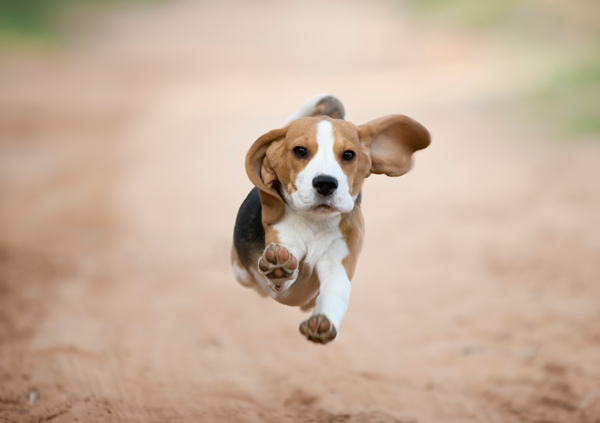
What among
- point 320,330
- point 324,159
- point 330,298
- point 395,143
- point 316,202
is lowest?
point 320,330

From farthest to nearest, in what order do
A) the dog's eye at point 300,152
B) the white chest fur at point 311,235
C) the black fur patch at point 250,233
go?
1. the black fur patch at point 250,233
2. the white chest fur at point 311,235
3. the dog's eye at point 300,152

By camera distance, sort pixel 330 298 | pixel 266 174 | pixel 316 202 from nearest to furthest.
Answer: pixel 316 202 → pixel 330 298 → pixel 266 174

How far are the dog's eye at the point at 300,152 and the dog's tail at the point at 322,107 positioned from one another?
0.74 metres

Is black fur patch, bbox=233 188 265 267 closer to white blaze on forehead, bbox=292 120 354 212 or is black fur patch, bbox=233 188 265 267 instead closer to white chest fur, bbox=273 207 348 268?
white chest fur, bbox=273 207 348 268

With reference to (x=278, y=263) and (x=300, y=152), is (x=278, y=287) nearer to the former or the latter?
(x=278, y=263)

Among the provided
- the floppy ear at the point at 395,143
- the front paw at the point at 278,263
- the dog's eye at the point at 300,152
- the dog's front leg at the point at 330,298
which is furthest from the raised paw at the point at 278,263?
the floppy ear at the point at 395,143

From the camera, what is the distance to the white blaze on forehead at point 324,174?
9.83 ft

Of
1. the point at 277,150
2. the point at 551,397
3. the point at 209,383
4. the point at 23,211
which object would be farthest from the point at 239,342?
the point at 23,211

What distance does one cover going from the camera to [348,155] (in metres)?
3.15

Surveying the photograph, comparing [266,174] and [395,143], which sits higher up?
[395,143]

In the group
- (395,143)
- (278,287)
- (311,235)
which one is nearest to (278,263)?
(278,287)

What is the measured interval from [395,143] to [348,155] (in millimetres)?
401

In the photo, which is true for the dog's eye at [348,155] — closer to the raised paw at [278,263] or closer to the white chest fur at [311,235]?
the white chest fur at [311,235]

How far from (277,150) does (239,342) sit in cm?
484
